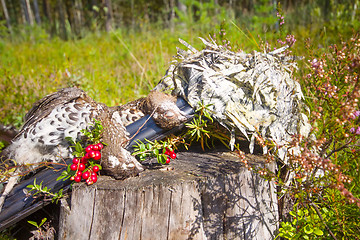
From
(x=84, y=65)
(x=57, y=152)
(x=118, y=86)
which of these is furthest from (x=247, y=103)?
(x=84, y=65)

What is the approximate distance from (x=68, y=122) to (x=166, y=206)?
Answer: 0.96 meters

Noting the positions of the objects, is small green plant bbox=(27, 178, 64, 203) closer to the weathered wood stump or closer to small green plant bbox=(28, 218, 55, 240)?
the weathered wood stump

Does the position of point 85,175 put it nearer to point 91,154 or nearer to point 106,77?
point 91,154

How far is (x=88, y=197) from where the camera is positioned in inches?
59.6

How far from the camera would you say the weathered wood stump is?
150cm

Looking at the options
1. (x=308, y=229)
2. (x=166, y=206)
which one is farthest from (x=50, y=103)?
(x=308, y=229)

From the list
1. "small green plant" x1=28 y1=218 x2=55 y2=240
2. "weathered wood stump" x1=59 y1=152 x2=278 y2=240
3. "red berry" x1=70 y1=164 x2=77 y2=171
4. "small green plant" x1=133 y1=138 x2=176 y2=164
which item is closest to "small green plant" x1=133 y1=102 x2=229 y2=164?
"small green plant" x1=133 y1=138 x2=176 y2=164

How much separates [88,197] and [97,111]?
67cm

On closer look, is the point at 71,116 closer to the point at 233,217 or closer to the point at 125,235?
the point at 125,235

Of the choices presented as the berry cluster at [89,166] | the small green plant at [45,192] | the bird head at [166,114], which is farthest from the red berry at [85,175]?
the bird head at [166,114]

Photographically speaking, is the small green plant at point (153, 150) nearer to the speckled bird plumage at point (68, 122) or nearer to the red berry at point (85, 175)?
the speckled bird plumage at point (68, 122)

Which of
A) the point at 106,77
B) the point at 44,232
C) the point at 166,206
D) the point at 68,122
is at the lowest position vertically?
the point at 44,232

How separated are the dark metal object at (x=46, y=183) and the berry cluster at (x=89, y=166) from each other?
0.18 m

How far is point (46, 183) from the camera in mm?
1729
